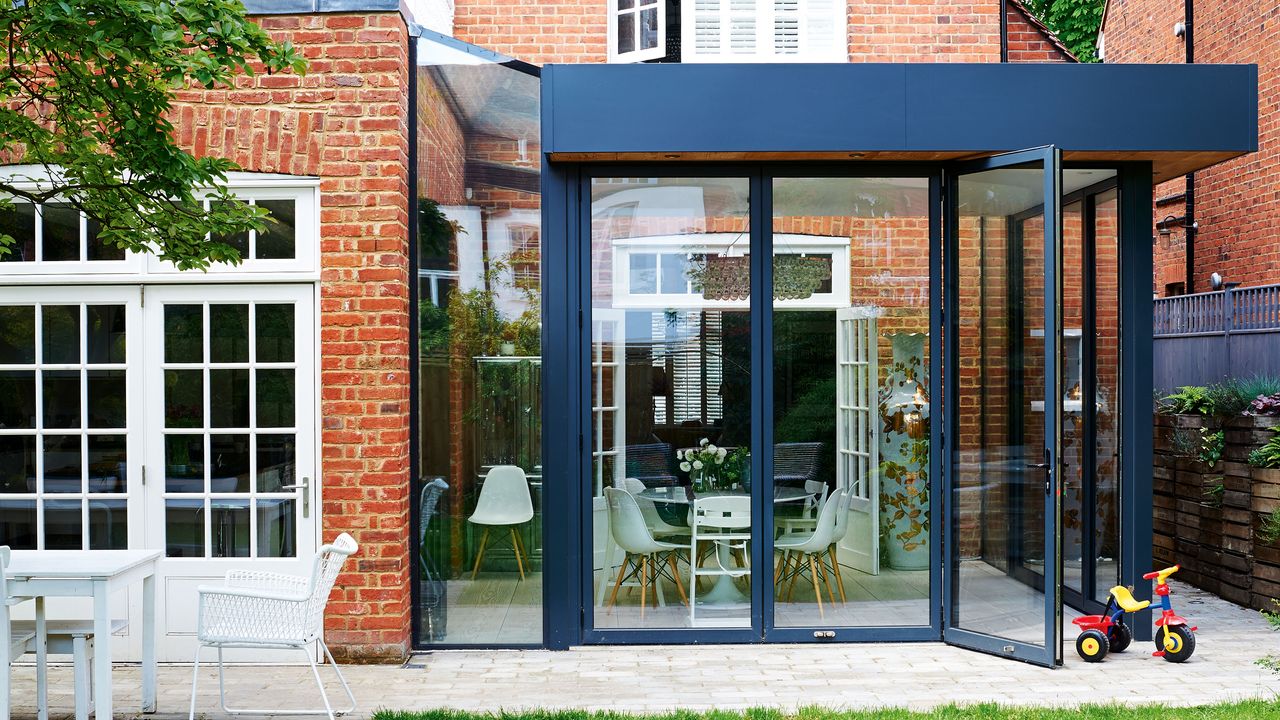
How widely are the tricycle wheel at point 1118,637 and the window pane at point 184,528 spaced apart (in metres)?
5.15

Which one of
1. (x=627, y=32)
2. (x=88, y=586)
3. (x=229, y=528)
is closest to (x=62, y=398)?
(x=229, y=528)

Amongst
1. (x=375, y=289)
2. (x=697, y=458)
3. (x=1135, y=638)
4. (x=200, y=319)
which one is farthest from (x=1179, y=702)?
(x=200, y=319)

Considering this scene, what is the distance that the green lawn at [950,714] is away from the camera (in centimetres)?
429

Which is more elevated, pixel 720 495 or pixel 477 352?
pixel 477 352

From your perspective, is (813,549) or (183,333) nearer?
(183,333)

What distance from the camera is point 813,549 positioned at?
573cm

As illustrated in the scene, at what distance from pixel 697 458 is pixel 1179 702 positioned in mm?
2689

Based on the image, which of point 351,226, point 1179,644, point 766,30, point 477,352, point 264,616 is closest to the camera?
point 264,616

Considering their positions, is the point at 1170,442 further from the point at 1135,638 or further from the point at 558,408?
the point at 558,408

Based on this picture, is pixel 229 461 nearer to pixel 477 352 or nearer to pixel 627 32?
pixel 477 352

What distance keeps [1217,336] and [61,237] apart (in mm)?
9184

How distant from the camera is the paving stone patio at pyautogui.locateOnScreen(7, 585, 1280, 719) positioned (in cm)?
463

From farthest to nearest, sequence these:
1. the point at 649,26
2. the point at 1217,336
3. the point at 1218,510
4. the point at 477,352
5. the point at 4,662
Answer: the point at 1217,336 → the point at 649,26 → the point at 1218,510 → the point at 477,352 → the point at 4,662

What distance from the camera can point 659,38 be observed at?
8258 millimetres
